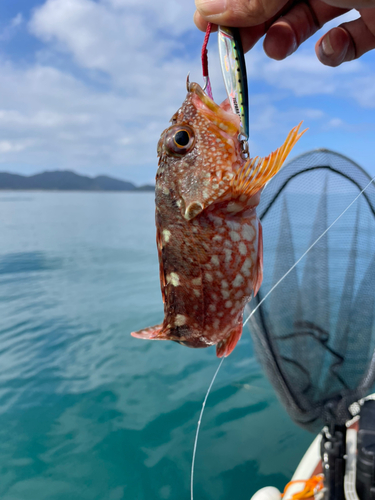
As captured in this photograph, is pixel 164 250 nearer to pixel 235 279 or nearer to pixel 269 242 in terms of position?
pixel 235 279

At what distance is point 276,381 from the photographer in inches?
126

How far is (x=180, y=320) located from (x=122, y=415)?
4.04 metres

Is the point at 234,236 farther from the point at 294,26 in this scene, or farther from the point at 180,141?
the point at 294,26

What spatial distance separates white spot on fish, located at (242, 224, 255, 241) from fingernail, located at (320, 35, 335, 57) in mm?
2008

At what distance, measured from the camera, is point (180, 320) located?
138 cm

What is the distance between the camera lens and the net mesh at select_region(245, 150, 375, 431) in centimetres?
315

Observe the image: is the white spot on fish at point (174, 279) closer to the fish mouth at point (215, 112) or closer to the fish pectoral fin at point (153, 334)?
the fish pectoral fin at point (153, 334)

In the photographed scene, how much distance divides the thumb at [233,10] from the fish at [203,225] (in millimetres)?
382

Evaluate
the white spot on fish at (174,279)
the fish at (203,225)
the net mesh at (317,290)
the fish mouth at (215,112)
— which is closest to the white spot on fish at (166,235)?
the fish at (203,225)

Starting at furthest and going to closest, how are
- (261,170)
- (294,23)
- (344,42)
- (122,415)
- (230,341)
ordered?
1. (122,415)
2. (344,42)
3. (294,23)
4. (230,341)
5. (261,170)

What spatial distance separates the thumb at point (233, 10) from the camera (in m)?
1.51

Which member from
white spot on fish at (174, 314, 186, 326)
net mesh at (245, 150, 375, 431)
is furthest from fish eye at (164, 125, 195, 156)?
net mesh at (245, 150, 375, 431)

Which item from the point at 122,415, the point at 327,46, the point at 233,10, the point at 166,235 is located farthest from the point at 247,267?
the point at 122,415

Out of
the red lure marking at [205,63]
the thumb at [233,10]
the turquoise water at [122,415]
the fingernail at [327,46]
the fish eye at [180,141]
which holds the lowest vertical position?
the turquoise water at [122,415]
